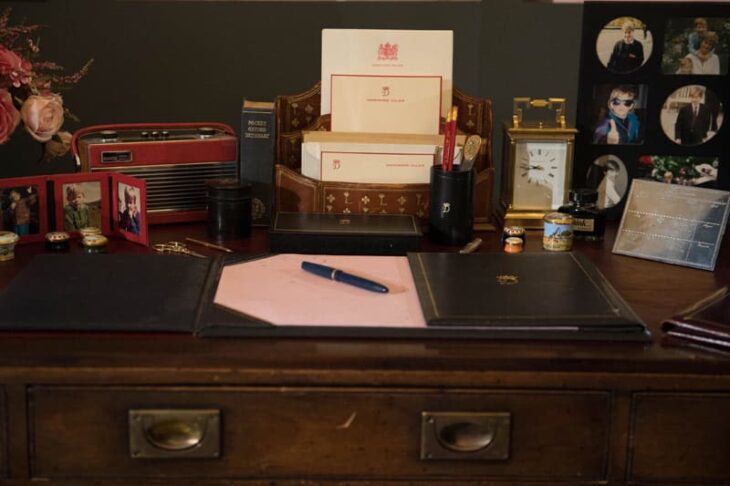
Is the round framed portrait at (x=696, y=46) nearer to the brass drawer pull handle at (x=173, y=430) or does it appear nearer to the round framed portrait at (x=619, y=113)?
the round framed portrait at (x=619, y=113)

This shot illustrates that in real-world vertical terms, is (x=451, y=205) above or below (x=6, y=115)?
below

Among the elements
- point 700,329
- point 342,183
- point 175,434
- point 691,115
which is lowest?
point 175,434

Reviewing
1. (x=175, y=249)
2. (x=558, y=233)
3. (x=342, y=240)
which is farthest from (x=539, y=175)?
(x=175, y=249)

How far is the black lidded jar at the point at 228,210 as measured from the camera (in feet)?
5.11

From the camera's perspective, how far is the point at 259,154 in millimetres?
1632

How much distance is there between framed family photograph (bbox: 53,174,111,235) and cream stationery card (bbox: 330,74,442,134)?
37 centimetres

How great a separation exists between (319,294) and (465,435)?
25 centimetres

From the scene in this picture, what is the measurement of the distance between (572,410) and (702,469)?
16 centimetres

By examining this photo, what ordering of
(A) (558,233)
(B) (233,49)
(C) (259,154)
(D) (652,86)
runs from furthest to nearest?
(B) (233,49)
(D) (652,86)
(C) (259,154)
(A) (558,233)

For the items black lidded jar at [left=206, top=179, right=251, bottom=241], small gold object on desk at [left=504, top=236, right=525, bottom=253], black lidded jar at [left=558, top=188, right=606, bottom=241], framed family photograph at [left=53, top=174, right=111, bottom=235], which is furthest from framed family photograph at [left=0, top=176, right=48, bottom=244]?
black lidded jar at [left=558, top=188, right=606, bottom=241]

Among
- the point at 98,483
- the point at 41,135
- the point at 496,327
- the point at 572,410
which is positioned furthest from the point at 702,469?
the point at 41,135

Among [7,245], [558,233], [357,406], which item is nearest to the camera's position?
[357,406]

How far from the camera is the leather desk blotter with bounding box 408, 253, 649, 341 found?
118cm

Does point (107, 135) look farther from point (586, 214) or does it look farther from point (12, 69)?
point (586, 214)
